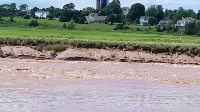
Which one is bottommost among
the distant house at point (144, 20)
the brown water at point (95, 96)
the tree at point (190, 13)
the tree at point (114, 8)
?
the distant house at point (144, 20)

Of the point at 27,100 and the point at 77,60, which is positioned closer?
the point at 27,100

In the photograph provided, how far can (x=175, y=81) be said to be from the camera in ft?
88.7

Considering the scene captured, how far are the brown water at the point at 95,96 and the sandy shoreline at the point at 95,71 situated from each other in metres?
2.25

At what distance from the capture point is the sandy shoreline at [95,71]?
27.4 meters

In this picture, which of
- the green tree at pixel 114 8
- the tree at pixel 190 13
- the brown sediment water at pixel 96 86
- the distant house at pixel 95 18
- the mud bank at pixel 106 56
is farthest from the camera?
the tree at pixel 190 13

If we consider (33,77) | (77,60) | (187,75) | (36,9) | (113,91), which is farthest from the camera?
(36,9)

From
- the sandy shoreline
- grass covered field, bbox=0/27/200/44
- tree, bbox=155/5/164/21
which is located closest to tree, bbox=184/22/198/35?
grass covered field, bbox=0/27/200/44

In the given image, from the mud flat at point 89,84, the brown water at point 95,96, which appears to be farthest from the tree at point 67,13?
the brown water at point 95,96

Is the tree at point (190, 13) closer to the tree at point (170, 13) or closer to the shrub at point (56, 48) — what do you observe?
the tree at point (170, 13)

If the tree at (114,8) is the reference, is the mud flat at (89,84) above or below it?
below

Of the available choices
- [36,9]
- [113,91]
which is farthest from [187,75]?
[36,9]

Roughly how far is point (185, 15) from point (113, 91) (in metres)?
98.7

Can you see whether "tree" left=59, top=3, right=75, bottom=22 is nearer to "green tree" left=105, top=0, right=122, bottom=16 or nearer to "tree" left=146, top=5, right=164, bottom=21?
"green tree" left=105, top=0, right=122, bottom=16

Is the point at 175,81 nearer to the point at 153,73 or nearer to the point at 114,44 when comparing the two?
the point at 153,73
